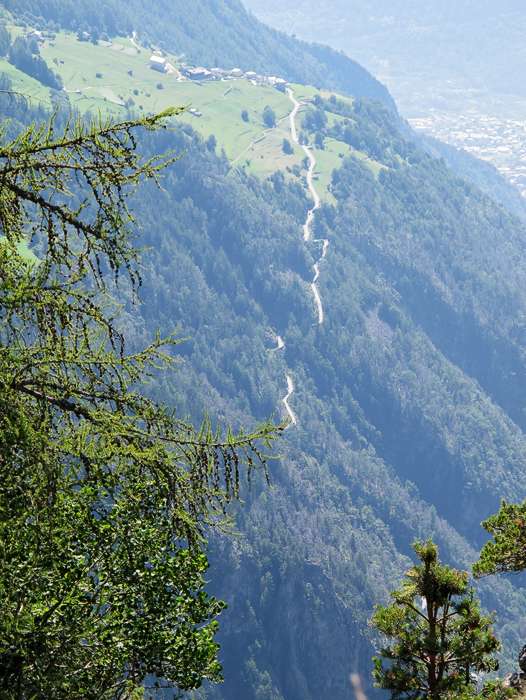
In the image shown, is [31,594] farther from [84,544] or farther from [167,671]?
[167,671]

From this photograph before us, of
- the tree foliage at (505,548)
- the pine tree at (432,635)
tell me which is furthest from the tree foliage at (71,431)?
the tree foliage at (505,548)

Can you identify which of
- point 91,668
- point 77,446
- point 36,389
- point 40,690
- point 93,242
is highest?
point 93,242

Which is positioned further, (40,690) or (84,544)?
(84,544)

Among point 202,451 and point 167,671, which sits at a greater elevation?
point 202,451

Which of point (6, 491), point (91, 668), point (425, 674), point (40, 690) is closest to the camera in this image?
point (6, 491)

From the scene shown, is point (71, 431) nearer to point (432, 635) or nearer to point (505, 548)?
point (432, 635)

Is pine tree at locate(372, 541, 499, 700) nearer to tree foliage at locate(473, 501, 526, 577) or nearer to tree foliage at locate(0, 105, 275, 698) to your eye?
tree foliage at locate(473, 501, 526, 577)

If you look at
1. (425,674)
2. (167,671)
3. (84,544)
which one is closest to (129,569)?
(84,544)
